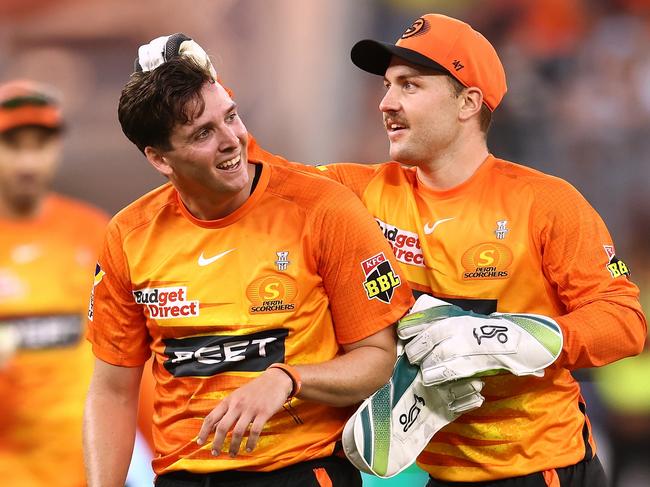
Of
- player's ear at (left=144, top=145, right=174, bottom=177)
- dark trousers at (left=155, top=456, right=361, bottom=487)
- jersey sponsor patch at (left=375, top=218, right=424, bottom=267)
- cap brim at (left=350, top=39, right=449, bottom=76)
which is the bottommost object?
dark trousers at (left=155, top=456, right=361, bottom=487)

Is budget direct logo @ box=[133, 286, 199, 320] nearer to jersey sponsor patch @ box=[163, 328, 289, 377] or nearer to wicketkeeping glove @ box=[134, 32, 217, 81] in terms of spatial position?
jersey sponsor patch @ box=[163, 328, 289, 377]

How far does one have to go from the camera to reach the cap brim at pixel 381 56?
307 centimetres

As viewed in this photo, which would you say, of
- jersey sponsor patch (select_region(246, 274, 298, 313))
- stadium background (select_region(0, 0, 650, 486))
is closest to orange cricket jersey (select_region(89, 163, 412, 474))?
jersey sponsor patch (select_region(246, 274, 298, 313))

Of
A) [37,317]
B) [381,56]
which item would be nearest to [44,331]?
[37,317]

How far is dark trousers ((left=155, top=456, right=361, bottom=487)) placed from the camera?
257cm

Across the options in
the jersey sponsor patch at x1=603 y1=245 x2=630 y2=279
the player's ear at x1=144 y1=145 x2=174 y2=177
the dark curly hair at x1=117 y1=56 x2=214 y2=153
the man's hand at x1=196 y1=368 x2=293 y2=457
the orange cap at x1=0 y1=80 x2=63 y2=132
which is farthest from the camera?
the orange cap at x1=0 y1=80 x2=63 y2=132

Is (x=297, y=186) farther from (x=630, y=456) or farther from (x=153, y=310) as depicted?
(x=630, y=456)

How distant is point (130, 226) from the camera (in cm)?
272

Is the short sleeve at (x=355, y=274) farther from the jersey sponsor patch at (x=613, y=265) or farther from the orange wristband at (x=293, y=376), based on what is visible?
the jersey sponsor patch at (x=613, y=265)

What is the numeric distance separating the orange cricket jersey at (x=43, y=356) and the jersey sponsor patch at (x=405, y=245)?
227 cm

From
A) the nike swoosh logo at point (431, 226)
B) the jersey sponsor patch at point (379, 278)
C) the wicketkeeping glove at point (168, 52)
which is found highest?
the wicketkeeping glove at point (168, 52)

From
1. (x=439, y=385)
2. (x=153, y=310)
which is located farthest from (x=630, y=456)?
(x=153, y=310)

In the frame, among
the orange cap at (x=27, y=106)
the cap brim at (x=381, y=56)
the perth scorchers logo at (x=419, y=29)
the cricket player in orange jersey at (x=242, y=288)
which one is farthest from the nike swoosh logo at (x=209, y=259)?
the orange cap at (x=27, y=106)

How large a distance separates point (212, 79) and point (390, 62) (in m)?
0.77
